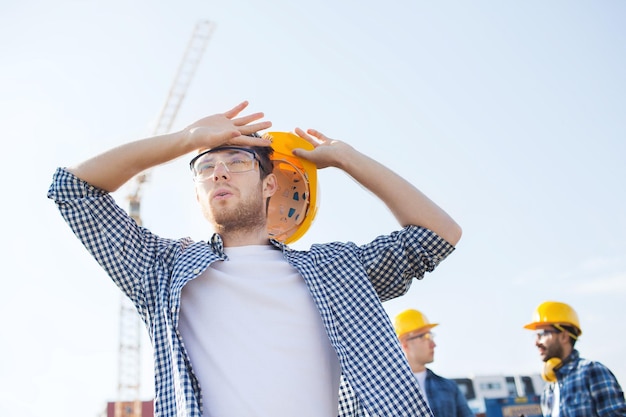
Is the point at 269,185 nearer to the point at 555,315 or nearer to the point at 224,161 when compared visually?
the point at 224,161

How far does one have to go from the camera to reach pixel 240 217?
317 cm

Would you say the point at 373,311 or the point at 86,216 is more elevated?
the point at 86,216

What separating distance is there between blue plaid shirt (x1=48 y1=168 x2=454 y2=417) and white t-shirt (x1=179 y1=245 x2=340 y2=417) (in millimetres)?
77

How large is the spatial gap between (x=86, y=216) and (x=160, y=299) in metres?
0.52

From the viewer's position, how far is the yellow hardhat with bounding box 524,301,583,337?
761cm

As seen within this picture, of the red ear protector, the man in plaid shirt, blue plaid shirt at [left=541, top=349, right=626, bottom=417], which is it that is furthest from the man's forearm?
the red ear protector

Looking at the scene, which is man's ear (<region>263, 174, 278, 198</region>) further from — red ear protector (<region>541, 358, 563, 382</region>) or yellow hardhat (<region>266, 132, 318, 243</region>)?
red ear protector (<region>541, 358, 563, 382</region>)

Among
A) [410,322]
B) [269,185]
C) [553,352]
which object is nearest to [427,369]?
[410,322]

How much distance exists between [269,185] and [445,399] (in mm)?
4415

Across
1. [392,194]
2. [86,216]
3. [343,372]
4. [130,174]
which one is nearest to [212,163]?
[130,174]

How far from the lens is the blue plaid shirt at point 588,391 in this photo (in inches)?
230

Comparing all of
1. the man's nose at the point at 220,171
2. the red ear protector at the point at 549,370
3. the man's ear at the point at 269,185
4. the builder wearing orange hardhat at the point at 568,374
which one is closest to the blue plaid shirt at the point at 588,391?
the builder wearing orange hardhat at the point at 568,374

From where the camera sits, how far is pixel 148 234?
3129 millimetres

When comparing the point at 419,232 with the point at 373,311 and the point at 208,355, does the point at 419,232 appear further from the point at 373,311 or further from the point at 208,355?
the point at 208,355
